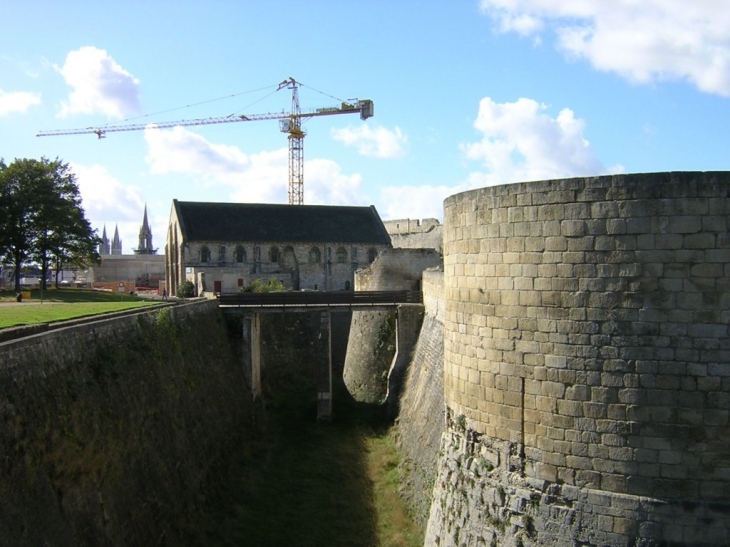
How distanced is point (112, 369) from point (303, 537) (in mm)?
5721

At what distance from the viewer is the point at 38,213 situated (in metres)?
35.0

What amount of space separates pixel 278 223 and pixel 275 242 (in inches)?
78.7

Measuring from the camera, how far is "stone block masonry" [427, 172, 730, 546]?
6270 mm

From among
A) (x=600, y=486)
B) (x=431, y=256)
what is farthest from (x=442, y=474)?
(x=431, y=256)

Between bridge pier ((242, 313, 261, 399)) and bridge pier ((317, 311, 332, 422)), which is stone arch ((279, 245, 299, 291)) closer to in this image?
bridge pier ((242, 313, 261, 399))

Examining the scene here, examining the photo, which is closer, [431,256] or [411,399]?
[411,399]

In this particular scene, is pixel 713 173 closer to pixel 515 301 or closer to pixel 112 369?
pixel 515 301

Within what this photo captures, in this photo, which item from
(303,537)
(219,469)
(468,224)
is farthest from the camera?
(219,469)

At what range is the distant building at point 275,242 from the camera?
150ft

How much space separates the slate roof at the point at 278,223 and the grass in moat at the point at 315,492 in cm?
2598

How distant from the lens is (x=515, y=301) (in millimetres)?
7273

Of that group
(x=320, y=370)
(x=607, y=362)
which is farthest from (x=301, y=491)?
(x=607, y=362)

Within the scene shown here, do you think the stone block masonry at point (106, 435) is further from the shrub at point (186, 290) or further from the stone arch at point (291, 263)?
the stone arch at point (291, 263)

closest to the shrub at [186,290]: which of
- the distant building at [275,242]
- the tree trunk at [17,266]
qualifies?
the distant building at [275,242]
